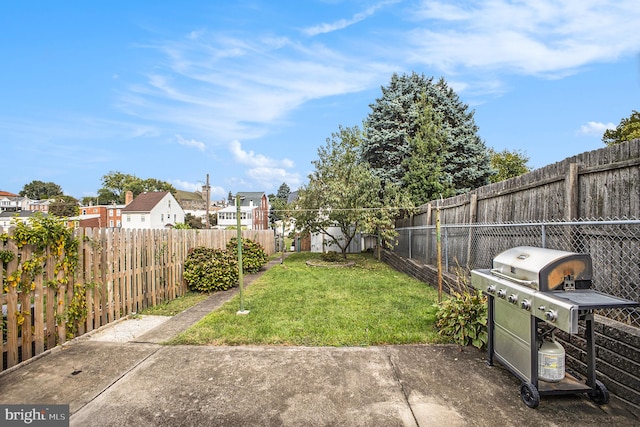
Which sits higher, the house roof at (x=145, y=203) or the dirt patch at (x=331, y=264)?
the house roof at (x=145, y=203)

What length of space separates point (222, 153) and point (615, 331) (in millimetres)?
19052

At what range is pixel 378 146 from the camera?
14.7m

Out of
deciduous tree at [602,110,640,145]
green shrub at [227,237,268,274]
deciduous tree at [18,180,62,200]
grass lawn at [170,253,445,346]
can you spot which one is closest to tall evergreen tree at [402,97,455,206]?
grass lawn at [170,253,445,346]

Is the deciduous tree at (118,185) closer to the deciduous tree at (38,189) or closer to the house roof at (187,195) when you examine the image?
the house roof at (187,195)

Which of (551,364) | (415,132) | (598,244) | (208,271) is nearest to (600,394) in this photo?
(551,364)

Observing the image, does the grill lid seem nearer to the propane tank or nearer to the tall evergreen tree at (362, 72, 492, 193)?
the propane tank

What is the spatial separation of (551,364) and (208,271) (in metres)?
7.03

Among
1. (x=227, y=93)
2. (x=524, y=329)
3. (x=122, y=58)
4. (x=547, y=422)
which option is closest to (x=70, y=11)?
(x=122, y=58)

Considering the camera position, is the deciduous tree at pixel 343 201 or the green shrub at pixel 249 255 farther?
the deciduous tree at pixel 343 201

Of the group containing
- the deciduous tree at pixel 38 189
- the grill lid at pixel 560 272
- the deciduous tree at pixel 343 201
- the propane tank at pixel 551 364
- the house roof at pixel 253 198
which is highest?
the deciduous tree at pixel 38 189

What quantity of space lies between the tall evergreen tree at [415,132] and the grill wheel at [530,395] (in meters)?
11.2

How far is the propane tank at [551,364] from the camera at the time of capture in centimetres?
262

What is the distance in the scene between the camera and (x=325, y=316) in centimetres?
534

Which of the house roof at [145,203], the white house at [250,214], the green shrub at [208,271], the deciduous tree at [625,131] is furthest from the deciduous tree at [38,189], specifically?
the deciduous tree at [625,131]
